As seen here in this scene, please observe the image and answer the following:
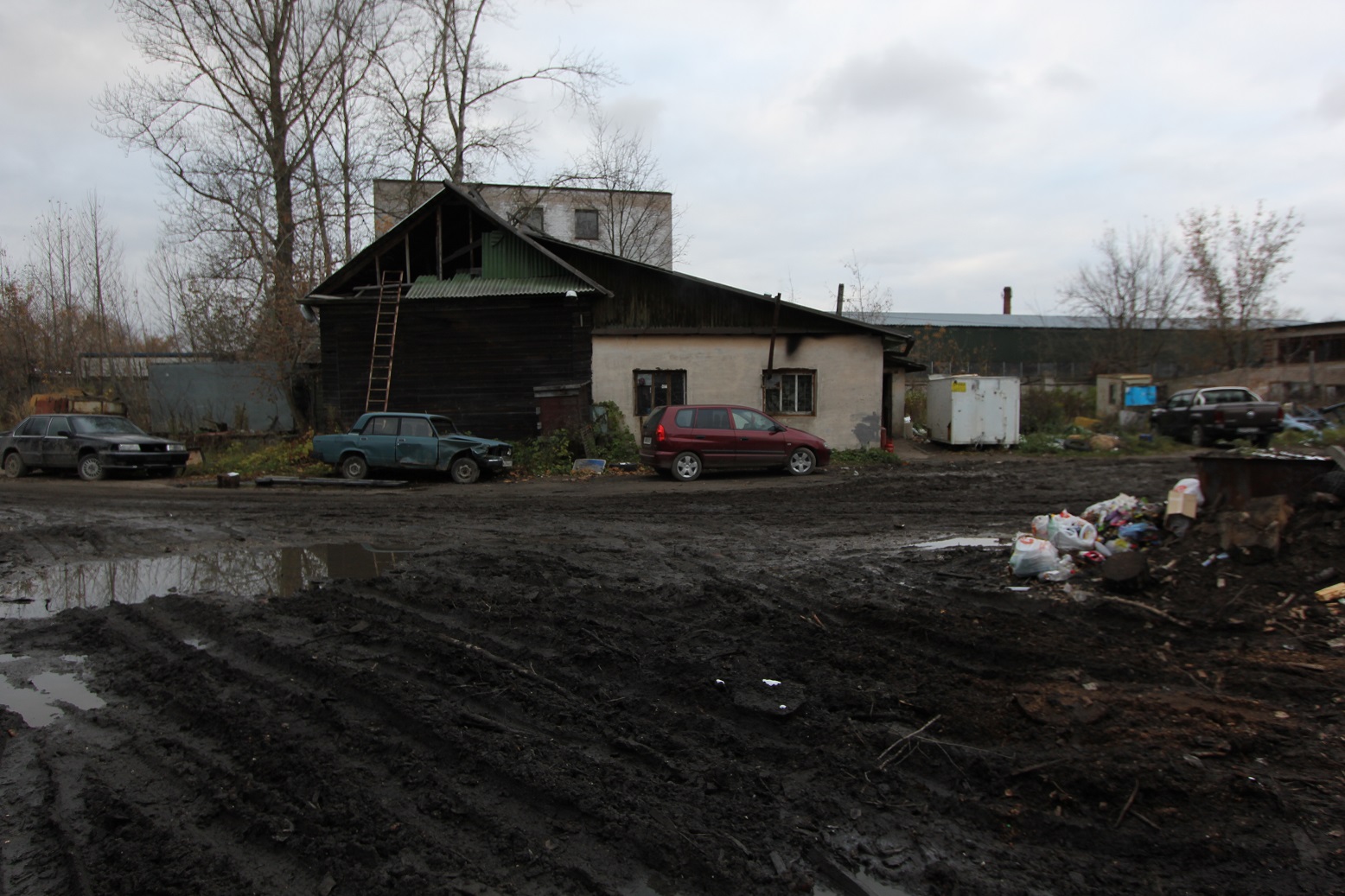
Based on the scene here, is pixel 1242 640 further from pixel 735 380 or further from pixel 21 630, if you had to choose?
pixel 735 380

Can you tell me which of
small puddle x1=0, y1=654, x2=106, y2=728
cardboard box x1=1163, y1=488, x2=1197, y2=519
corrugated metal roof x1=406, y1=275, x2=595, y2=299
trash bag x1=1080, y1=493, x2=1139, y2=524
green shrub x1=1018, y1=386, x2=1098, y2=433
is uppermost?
corrugated metal roof x1=406, y1=275, x2=595, y2=299

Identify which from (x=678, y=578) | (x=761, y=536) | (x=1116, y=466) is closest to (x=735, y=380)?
(x=1116, y=466)

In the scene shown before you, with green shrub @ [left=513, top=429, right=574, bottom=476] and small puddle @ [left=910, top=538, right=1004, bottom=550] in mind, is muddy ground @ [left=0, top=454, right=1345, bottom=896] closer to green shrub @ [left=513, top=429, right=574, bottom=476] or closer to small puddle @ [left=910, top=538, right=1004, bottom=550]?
small puddle @ [left=910, top=538, right=1004, bottom=550]

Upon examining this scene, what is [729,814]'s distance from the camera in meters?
3.12

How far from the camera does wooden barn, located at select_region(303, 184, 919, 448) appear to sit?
19.5 meters

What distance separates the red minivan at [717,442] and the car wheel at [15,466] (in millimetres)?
13411

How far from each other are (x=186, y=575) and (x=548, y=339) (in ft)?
41.6

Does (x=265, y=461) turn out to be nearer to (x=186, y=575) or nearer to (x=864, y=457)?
(x=186, y=575)

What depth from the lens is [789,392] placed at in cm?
2095

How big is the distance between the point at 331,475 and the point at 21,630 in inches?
438

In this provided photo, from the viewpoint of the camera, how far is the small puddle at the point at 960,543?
8312 millimetres

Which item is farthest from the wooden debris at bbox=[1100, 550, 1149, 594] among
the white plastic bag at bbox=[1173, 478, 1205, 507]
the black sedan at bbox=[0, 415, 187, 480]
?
the black sedan at bbox=[0, 415, 187, 480]

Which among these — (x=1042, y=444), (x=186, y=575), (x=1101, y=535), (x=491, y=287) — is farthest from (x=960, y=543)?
(x=1042, y=444)

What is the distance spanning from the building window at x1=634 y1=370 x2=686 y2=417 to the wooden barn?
33 mm
